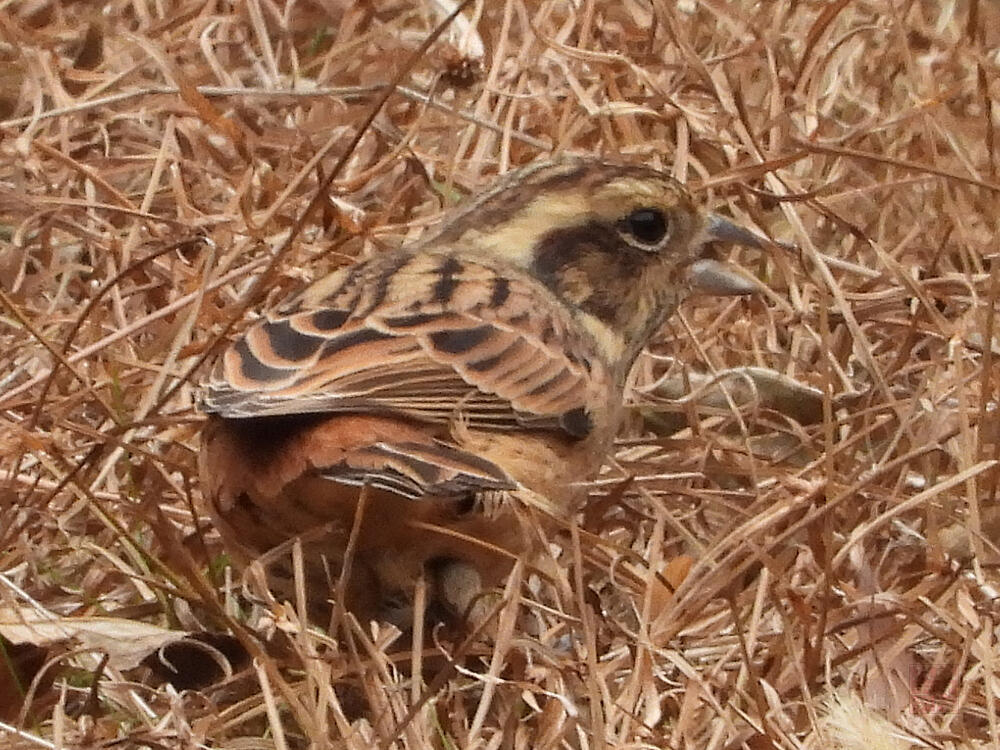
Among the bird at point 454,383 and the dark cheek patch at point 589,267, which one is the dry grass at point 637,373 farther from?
the dark cheek patch at point 589,267

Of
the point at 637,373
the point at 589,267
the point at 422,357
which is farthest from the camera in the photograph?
the point at 637,373

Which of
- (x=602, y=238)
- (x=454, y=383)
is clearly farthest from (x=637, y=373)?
(x=454, y=383)

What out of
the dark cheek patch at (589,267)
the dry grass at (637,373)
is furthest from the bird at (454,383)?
the dry grass at (637,373)

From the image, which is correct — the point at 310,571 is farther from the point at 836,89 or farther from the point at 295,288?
the point at 836,89

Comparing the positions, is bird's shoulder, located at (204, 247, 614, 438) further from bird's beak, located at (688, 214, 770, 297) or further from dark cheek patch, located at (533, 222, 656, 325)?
bird's beak, located at (688, 214, 770, 297)

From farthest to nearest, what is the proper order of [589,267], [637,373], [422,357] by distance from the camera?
[637,373] → [589,267] → [422,357]

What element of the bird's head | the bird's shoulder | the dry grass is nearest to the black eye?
the bird's head

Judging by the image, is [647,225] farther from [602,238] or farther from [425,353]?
[425,353]
